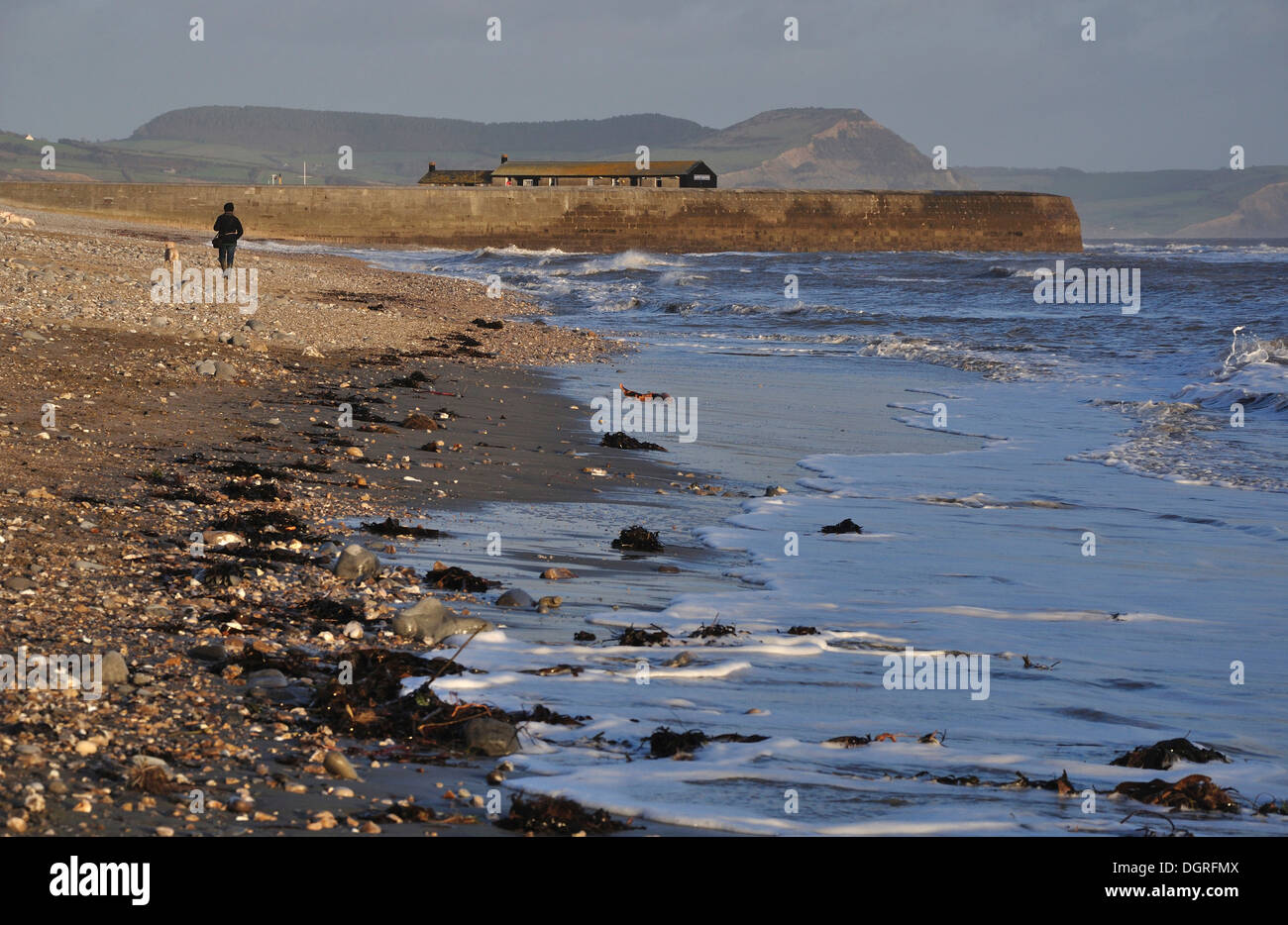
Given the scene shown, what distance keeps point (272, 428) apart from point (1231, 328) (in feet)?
68.2

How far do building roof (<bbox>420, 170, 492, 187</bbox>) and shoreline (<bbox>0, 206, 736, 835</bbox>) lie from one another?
67.7m

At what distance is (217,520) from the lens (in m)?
6.42

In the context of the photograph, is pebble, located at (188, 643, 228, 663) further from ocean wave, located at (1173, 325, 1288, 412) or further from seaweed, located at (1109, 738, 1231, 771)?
ocean wave, located at (1173, 325, 1288, 412)

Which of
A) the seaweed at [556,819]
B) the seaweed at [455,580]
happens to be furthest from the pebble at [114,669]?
the seaweed at [455,580]

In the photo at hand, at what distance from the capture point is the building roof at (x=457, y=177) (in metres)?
81.7

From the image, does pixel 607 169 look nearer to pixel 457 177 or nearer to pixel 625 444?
pixel 457 177

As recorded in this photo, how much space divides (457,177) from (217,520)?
81276mm

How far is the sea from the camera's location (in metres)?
3.92

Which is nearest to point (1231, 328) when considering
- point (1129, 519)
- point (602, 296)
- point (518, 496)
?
point (602, 296)

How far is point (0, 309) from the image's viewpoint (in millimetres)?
13008

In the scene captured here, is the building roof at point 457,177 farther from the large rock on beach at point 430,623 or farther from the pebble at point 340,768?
the pebble at point 340,768

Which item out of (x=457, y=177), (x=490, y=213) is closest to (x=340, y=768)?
(x=490, y=213)

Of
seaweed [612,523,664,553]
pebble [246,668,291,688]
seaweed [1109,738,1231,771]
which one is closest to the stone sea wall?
seaweed [612,523,664,553]
